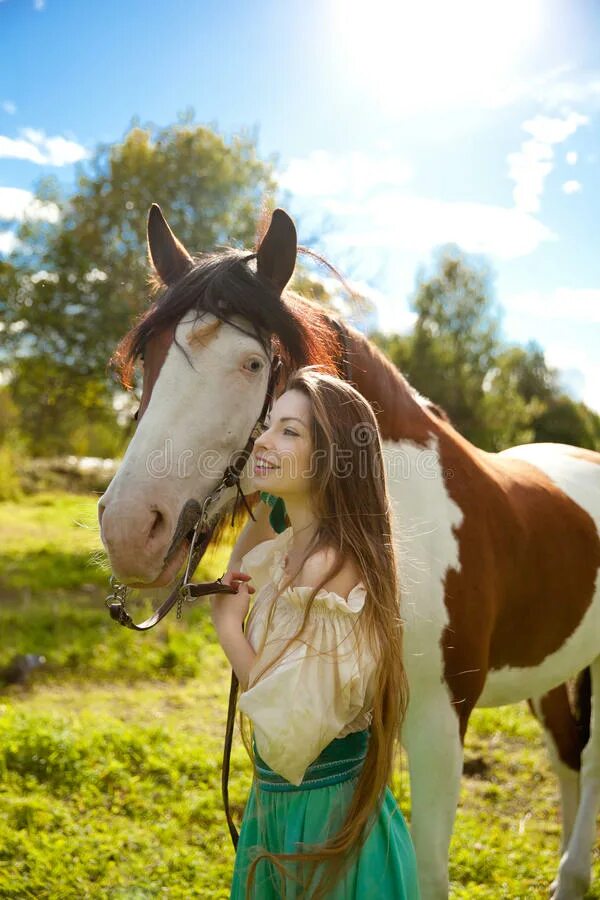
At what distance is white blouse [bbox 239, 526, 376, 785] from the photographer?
131cm

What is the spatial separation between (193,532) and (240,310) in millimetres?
621

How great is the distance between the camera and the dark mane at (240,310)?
1.88 meters

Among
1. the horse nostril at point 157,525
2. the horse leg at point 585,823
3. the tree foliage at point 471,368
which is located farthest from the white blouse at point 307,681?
the tree foliage at point 471,368

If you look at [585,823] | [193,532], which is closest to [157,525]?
[193,532]

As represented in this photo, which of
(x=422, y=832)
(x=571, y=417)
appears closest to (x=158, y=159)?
(x=422, y=832)

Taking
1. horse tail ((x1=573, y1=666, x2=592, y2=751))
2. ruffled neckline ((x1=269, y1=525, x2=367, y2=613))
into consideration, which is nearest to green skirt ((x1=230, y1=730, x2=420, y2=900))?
ruffled neckline ((x1=269, y1=525, x2=367, y2=613))

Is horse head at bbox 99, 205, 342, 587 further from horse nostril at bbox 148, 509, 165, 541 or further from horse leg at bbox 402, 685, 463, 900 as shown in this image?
horse leg at bbox 402, 685, 463, 900

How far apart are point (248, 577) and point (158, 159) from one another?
33.1ft

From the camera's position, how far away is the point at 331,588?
142 cm

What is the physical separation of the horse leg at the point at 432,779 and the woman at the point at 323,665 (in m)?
0.55

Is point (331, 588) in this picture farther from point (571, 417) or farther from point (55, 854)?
point (571, 417)

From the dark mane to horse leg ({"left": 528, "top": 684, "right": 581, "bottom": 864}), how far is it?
7.90ft

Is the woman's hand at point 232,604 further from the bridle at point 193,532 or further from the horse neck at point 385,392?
the horse neck at point 385,392

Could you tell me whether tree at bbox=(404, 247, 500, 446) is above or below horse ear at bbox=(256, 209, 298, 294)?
above
